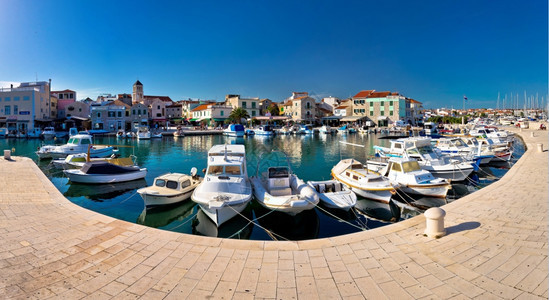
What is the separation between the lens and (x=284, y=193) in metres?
13.8

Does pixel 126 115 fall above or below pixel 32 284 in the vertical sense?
above

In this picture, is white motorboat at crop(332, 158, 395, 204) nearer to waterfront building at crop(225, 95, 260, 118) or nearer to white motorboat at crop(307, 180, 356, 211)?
white motorboat at crop(307, 180, 356, 211)

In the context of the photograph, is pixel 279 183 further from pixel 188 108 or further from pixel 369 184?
pixel 188 108

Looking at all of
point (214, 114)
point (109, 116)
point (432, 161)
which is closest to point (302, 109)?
point (214, 114)

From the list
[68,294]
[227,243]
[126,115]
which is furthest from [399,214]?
[126,115]

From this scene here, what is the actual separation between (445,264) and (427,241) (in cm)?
117

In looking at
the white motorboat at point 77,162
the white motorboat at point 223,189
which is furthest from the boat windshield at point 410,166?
the white motorboat at point 77,162

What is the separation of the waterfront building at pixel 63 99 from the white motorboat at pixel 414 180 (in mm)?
81580

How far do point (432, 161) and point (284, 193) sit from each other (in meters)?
12.4

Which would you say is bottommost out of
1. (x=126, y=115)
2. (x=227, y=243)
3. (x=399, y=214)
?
(x=399, y=214)

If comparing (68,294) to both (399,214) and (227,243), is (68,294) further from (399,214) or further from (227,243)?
(399,214)

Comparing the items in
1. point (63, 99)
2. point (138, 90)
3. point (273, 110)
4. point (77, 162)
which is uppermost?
point (138, 90)

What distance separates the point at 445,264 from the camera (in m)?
6.37

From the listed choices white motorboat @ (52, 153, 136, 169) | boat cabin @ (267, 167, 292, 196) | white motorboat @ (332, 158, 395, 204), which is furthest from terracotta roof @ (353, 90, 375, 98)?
boat cabin @ (267, 167, 292, 196)
